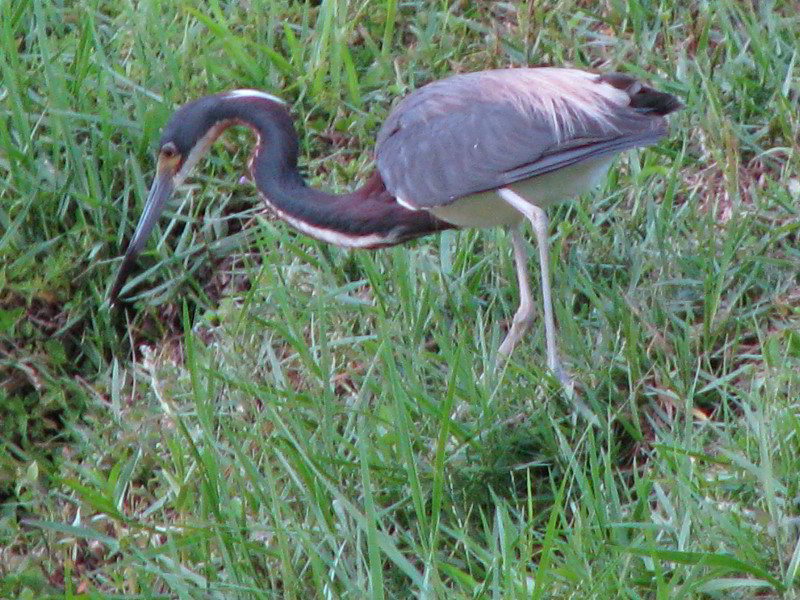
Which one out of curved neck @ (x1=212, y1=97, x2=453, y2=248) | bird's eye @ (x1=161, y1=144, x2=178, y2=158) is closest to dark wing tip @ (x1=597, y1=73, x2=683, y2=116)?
curved neck @ (x1=212, y1=97, x2=453, y2=248)

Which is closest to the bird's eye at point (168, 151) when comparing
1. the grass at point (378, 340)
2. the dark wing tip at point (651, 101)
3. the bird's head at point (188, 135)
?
the bird's head at point (188, 135)

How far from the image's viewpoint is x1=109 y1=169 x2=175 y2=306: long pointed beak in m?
4.78

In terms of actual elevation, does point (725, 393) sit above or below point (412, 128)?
below

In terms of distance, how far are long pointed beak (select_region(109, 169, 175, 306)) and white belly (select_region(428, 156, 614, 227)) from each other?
0.99 metres

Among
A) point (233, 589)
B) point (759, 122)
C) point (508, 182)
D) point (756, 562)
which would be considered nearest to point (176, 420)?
A: point (233, 589)

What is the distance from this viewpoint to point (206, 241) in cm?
508

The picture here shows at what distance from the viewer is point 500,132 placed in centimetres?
421

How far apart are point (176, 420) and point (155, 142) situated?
4.98 ft

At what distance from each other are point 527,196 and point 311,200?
2.24ft

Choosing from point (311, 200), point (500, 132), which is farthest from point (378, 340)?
point (500, 132)

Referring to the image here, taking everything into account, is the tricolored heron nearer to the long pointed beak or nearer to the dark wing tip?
the dark wing tip

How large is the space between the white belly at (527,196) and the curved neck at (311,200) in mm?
120

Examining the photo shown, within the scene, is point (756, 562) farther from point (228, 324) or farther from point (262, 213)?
point (262, 213)

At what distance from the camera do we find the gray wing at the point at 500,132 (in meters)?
4.07
